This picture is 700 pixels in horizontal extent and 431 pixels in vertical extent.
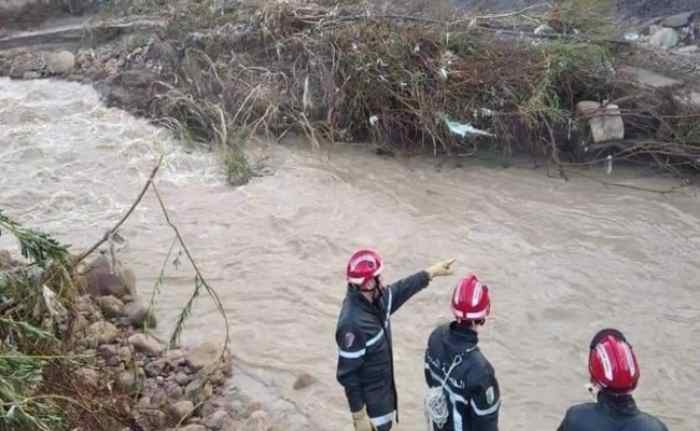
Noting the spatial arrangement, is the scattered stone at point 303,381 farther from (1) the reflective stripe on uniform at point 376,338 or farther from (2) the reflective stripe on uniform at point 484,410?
(2) the reflective stripe on uniform at point 484,410

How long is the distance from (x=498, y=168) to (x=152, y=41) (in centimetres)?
544

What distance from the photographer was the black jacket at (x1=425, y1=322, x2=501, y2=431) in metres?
3.85

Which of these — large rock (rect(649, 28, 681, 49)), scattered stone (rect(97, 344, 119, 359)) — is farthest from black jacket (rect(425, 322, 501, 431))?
large rock (rect(649, 28, 681, 49))

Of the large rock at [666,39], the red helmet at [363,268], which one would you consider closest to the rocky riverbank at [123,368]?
the red helmet at [363,268]

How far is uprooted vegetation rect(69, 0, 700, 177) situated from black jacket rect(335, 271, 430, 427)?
213 inches

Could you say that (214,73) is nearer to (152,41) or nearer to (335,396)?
(152,41)

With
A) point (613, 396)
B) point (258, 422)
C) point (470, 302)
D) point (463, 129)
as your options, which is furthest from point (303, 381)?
point (463, 129)

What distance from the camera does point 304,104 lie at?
420 inches

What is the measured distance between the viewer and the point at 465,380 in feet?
12.6

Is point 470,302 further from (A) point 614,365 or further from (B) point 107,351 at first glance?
(B) point 107,351

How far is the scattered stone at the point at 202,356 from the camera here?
19.6 ft

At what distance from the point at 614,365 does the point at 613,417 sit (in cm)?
21

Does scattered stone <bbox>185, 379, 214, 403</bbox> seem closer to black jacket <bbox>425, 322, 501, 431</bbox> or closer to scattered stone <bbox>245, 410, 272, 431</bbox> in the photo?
scattered stone <bbox>245, 410, 272, 431</bbox>

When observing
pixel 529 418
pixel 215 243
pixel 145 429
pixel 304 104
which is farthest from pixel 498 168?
pixel 145 429
